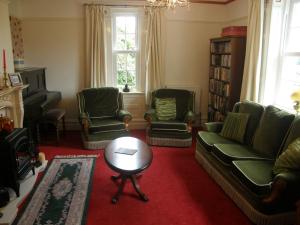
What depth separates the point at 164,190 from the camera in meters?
2.99

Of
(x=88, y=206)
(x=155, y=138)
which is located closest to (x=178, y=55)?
(x=155, y=138)

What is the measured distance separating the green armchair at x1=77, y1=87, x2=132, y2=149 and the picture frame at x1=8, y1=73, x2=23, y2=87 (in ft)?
3.40

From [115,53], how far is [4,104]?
2.38 meters

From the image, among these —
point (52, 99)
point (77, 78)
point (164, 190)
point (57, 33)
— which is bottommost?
point (164, 190)

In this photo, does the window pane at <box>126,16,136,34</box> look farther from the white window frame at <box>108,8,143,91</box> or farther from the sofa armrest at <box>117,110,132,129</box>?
the sofa armrest at <box>117,110,132,129</box>

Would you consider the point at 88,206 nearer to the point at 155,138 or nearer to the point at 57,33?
the point at 155,138

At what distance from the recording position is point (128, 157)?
9.46ft

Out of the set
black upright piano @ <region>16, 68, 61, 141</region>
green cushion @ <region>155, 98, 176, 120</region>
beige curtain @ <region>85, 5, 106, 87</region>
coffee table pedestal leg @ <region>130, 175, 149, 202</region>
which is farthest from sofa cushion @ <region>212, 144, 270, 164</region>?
beige curtain @ <region>85, 5, 106, 87</region>

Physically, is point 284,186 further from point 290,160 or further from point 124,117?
point 124,117

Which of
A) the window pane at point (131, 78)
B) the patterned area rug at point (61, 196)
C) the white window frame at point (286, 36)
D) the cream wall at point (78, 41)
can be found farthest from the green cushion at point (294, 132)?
the window pane at point (131, 78)

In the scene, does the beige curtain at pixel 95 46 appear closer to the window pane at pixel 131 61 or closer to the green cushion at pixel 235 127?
the window pane at pixel 131 61

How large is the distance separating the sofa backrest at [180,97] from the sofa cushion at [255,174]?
7.07ft

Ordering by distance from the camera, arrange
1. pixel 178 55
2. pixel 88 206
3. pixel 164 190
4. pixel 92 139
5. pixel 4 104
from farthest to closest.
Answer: pixel 178 55, pixel 92 139, pixel 4 104, pixel 164 190, pixel 88 206

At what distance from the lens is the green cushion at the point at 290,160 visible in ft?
7.46
